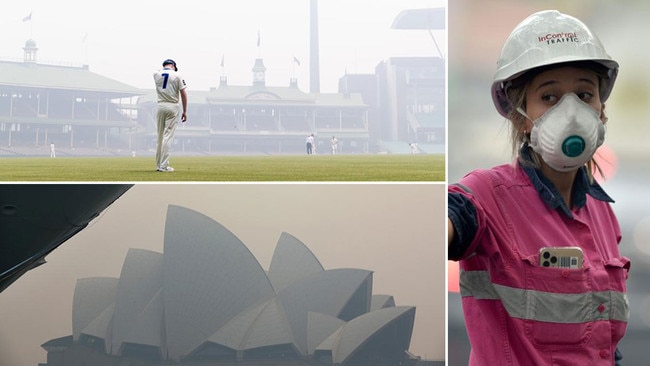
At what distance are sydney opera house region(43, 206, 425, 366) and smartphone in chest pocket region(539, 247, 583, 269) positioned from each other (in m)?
3.22

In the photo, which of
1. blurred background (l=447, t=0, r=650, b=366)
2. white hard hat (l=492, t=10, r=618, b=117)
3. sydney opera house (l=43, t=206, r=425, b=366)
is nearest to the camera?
white hard hat (l=492, t=10, r=618, b=117)

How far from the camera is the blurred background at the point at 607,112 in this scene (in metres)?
2.54

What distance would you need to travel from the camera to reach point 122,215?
4.46m

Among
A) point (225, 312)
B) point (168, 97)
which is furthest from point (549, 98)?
point (225, 312)

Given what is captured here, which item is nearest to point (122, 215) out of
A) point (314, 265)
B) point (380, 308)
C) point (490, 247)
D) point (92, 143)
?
point (314, 265)

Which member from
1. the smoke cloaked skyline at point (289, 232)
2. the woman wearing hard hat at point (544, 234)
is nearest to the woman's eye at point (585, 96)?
the woman wearing hard hat at point (544, 234)

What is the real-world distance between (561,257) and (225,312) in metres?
5.13

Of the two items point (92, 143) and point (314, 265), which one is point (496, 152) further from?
point (92, 143)

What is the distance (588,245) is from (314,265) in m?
3.76

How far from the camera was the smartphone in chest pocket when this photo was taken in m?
0.83

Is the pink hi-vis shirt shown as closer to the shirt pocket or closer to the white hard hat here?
the shirt pocket

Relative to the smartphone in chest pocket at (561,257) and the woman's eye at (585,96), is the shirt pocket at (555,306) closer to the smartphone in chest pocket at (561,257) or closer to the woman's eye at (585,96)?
the smartphone in chest pocket at (561,257)

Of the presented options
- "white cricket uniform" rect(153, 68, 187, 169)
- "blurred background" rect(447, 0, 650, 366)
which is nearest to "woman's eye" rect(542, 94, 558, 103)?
"blurred background" rect(447, 0, 650, 366)

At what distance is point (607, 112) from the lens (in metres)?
2.69
